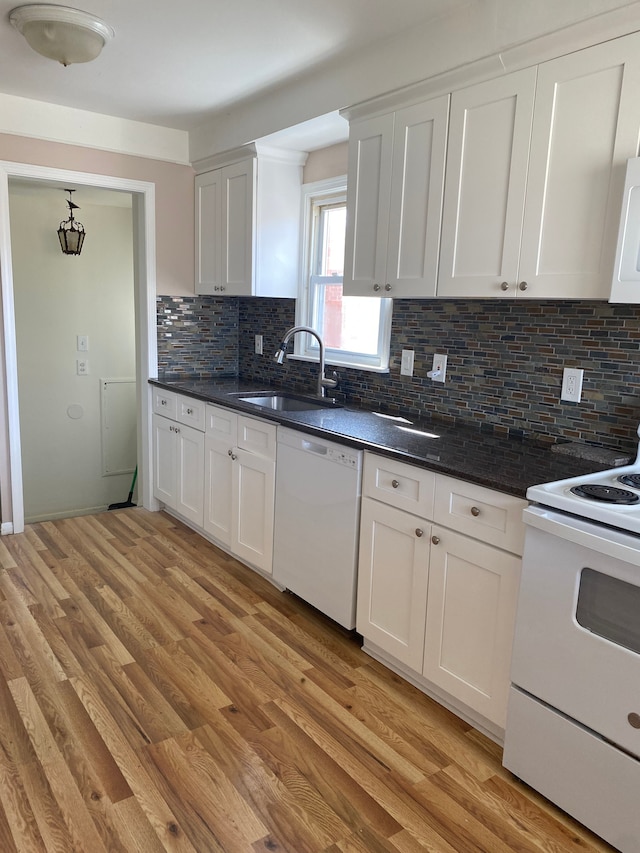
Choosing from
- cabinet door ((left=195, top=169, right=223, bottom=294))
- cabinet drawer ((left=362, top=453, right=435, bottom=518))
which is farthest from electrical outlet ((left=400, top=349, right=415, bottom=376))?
cabinet door ((left=195, top=169, right=223, bottom=294))

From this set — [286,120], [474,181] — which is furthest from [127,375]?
[474,181]

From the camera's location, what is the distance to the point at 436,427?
2592 mm

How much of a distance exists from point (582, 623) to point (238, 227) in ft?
9.31

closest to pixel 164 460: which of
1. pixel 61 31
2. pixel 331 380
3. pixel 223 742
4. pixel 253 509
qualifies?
pixel 253 509

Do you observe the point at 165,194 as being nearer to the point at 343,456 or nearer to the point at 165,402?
the point at 165,402

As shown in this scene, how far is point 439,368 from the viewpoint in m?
2.71

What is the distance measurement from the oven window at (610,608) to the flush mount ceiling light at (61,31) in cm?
256

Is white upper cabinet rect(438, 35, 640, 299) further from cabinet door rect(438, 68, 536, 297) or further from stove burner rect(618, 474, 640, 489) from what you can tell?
stove burner rect(618, 474, 640, 489)

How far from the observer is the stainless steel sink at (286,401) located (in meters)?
3.23

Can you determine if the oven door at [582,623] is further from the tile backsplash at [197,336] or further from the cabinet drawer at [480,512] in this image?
the tile backsplash at [197,336]

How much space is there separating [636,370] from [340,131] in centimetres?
188

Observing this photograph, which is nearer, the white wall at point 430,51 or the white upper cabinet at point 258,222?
the white wall at point 430,51

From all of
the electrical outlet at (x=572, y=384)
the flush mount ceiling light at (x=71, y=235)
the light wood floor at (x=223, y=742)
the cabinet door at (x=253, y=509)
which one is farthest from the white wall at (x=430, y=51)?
the light wood floor at (x=223, y=742)

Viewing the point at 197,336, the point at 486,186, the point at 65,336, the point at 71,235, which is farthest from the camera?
the point at 65,336
